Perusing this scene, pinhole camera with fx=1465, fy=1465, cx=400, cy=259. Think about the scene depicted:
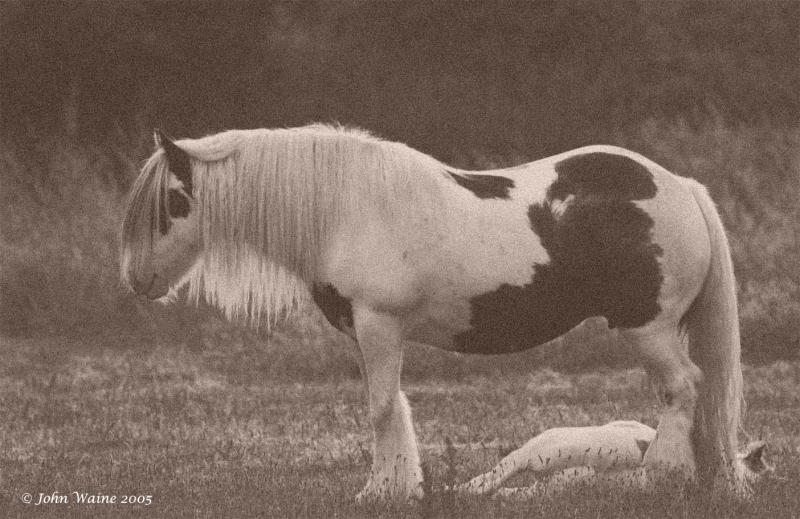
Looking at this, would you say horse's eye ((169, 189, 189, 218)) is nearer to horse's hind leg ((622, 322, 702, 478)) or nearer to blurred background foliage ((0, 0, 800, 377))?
horse's hind leg ((622, 322, 702, 478))

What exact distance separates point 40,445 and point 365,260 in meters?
3.40

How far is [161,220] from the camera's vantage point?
22.9 feet

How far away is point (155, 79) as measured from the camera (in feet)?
51.9

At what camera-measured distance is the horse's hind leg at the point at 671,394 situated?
6.74 m

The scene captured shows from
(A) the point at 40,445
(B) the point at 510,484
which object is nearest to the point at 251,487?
(B) the point at 510,484

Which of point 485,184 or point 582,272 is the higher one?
point 485,184

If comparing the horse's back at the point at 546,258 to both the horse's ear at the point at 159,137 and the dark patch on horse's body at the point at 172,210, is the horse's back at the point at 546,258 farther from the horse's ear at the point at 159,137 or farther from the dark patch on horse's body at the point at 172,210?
the horse's ear at the point at 159,137

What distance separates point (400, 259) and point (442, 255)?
0.20 m

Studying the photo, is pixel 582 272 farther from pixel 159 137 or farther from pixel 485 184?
pixel 159 137

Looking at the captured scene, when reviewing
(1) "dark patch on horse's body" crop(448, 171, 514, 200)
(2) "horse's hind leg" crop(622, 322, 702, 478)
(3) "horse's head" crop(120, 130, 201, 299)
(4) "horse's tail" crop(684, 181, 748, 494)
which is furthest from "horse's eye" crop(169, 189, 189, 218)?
(4) "horse's tail" crop(684, 181, 748, 494)

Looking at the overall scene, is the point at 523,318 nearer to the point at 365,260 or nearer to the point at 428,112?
the point at 365,260

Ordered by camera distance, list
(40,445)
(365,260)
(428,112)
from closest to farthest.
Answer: (365,260), (40,445), (428,112)

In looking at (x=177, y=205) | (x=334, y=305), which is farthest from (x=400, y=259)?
(x=177, y=205)

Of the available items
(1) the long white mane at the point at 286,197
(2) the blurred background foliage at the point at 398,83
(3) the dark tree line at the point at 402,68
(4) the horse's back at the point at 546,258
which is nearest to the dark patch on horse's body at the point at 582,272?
(4) the horse's back at the point at 546,258
